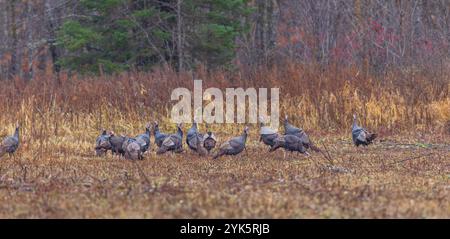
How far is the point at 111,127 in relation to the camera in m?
18.6

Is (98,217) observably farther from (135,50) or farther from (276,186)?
(135,50)

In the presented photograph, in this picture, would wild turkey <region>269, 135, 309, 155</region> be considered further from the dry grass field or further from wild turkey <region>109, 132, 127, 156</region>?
wild turkey <region>109, 132, 127, 156</region>

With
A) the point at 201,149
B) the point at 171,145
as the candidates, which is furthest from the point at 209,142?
the point at 171,145

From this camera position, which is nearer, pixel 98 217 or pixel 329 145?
pixel 98 217

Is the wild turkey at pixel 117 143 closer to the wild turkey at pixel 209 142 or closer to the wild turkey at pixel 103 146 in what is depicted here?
the wild turkey at pixel 103 146

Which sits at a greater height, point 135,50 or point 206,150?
point 135,50

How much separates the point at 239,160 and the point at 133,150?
1.74m

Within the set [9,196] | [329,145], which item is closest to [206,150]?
[329,145]

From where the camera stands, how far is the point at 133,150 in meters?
12.9

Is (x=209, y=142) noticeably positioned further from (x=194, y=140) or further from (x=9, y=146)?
(x=9, y=146)

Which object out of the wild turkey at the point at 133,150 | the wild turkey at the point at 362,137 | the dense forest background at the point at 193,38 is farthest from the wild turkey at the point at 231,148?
the dense forest background at the point at 193,38

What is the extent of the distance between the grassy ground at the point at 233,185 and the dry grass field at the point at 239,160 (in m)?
0.02

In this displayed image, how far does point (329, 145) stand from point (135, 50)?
10.9 meters

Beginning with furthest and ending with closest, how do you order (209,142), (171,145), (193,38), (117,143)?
(193,38), (209,142), (171,145), (117,143)
